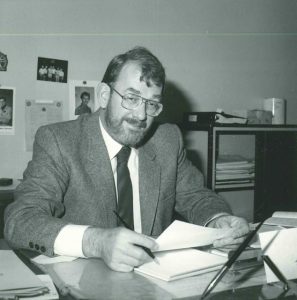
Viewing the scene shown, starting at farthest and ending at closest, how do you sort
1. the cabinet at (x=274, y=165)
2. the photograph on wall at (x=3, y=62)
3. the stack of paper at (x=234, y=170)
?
1. the cabinet at (x=274, y=165)
2. the stack of paper at (x=234, y=170)
3. the photograph on wall at (x=3, y=62)

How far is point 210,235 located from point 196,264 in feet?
0.36

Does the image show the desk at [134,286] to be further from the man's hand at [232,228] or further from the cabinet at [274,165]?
the cabinet at [274,165]

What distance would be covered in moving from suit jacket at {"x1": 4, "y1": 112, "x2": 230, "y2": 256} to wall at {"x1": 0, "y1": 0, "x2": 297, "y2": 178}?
97 centimetres

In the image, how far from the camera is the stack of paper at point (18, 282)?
87cm

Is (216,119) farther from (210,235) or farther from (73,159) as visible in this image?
(210,235)

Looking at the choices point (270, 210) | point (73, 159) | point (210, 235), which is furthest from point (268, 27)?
point (210, 235)

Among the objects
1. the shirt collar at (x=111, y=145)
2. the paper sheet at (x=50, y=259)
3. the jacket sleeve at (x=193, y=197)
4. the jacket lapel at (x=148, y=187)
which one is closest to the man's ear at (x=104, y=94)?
the shirt collar at (x=111, y=145)

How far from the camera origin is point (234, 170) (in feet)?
9.37

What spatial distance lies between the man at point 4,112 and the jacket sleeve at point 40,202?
0.94 meters

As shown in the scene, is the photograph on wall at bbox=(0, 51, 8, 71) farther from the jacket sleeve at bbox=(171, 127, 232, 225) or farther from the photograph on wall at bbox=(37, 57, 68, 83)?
the jacket sleeve at bbox=(171, 127, 232, 225)

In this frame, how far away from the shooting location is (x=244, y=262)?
1.14m

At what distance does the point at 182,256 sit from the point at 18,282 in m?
0.45

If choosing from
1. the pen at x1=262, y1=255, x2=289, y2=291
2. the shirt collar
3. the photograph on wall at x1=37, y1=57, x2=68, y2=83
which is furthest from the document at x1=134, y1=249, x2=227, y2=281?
the photograph on wall at x1=37, y1=57, x2=68, y2=83

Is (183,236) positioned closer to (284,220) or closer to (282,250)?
(282,250)
